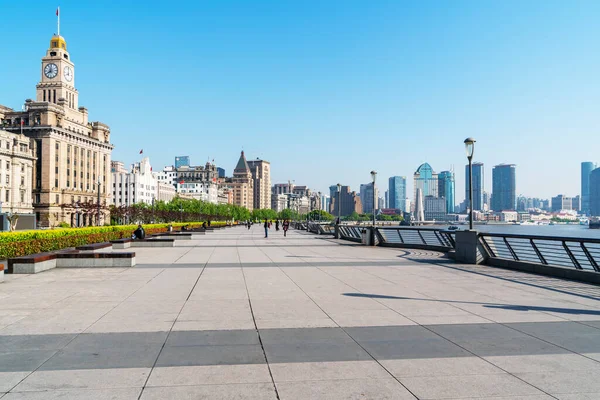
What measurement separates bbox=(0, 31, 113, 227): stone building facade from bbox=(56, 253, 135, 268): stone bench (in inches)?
3581

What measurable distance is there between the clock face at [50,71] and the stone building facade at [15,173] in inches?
1336

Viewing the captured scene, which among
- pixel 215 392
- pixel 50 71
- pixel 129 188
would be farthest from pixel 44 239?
pixel 129 188

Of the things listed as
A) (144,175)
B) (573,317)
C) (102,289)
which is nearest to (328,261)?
(102,289)

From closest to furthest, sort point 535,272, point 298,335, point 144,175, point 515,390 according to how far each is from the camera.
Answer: point 515,390
point 298,335
point 535,272
point 144,175

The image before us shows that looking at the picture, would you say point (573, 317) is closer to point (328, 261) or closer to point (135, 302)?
point (135, 302)

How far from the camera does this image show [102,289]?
11820 millimetres

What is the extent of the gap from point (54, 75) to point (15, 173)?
1719 inches

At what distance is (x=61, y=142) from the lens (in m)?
116

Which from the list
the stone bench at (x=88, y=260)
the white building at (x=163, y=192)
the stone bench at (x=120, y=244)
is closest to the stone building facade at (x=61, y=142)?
the white building at (x=163, y=192)

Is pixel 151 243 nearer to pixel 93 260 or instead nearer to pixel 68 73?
pixel 93 260

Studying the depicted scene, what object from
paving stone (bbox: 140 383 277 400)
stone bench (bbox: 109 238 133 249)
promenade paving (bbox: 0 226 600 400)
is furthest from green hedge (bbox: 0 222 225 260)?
paving stone (bbox: 140 383 277 400)

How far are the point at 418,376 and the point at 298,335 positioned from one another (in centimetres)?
226

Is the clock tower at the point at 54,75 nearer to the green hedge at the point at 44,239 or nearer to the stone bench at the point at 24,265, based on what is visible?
the green hedge at the point at 44,239

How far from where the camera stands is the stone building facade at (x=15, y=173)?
90250 mm
